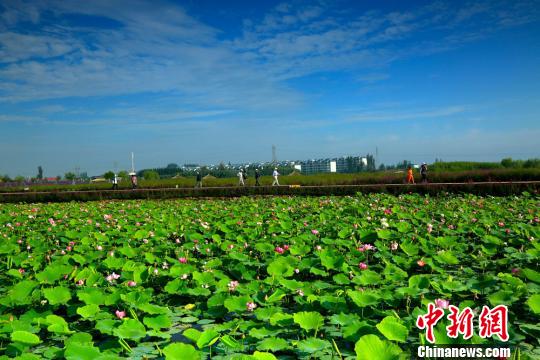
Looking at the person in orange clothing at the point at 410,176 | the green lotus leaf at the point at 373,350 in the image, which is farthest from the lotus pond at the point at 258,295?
the person in orange clothing at the point at 410,176

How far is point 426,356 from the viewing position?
200 cm

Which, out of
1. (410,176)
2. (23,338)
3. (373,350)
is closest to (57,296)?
(23,338)

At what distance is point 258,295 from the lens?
3.07 meters

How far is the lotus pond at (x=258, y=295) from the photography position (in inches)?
90.3

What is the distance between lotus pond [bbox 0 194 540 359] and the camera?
229 cm

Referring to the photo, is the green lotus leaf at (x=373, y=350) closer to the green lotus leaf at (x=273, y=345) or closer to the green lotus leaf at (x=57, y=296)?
the green lotus leaf at (x=273, y=345)

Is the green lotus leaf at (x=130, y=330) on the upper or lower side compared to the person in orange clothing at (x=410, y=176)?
lower

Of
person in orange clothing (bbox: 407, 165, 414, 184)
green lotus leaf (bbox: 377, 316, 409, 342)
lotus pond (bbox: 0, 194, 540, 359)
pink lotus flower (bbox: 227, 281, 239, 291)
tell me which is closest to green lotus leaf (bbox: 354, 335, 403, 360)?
lotus pond (bbox: 0, 194, 540, 359)

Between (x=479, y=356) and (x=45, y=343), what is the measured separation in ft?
8.23

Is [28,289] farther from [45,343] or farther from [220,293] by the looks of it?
[220,293]

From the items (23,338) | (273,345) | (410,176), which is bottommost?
(273,345)

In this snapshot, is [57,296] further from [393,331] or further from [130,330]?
[393,331]

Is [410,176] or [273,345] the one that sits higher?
[410,176]

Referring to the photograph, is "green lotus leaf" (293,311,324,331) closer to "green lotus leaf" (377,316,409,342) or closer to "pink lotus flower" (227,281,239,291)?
"green lotus leaf" (377,316,409,342)
